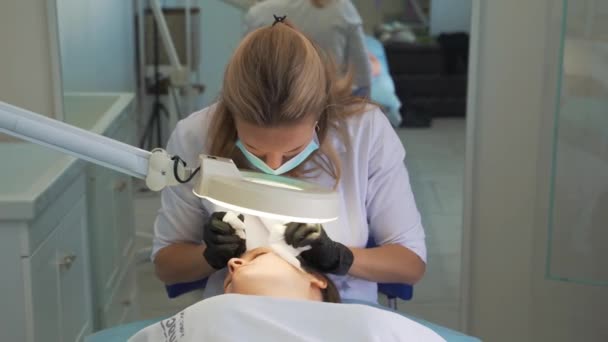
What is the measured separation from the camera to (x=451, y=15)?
1925 millimetres

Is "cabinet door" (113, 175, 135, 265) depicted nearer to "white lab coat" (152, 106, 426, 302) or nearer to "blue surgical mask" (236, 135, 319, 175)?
"white lab coat" (152, 106, 426, 302)

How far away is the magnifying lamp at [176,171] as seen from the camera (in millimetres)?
834

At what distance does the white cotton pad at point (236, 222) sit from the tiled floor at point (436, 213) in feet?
2.19

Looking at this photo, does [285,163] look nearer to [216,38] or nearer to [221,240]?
[221,240]

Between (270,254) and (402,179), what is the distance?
0.35m

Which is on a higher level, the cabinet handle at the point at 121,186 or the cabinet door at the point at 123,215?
the cabinet handle at the point at 121,186

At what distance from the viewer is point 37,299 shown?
60.4 inches

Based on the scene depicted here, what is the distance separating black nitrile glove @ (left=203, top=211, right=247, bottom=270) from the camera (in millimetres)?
1288

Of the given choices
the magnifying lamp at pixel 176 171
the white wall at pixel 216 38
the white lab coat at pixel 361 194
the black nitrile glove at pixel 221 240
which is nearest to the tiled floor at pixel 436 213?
the white wall at pixel 216 38

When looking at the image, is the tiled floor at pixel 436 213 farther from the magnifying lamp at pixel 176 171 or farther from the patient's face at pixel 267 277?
the magnifying lamp at pixel 176 171

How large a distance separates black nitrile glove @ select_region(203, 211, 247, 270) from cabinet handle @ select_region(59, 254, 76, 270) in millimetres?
517

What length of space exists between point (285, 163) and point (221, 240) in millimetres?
157

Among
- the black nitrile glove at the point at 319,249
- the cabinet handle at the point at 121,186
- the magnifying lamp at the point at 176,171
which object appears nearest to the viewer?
the magnifying lamp at the point at 176,171

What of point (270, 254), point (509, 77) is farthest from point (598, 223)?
point (270, 254)
